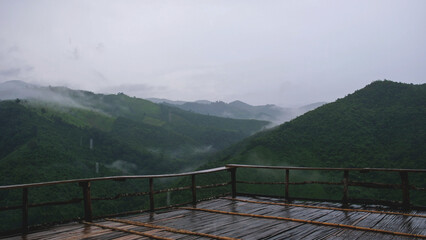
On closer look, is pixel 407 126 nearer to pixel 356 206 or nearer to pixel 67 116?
pixel 356 206

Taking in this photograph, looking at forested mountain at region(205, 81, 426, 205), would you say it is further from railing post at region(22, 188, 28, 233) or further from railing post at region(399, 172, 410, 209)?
railing post at region(22, 188, 28, 233)

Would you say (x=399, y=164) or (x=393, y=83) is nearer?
(x=399, y=164)

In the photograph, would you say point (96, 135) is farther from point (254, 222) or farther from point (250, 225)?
point (250, 225)

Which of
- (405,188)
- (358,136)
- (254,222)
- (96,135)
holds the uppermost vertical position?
(96,135)

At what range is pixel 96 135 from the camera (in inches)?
2467

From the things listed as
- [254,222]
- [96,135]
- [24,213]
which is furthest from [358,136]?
[96,135]

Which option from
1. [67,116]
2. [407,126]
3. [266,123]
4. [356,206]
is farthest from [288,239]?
[266,123]

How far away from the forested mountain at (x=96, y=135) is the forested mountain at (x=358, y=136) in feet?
70.3

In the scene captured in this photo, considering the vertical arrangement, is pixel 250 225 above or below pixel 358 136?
below

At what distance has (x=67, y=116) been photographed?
216ft

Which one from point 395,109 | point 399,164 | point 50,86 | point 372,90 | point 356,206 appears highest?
point 50,86

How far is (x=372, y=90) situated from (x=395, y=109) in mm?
5929

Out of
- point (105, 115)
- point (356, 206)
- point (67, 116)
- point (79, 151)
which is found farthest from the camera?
point (105, 115)

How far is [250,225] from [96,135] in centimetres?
6332
